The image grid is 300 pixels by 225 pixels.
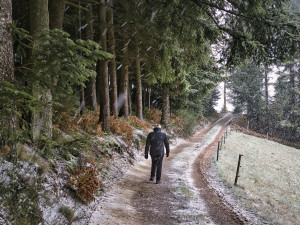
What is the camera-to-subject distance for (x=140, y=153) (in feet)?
41.8

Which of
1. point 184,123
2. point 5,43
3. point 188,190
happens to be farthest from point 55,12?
point 184,123

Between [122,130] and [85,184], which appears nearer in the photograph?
[85,184]

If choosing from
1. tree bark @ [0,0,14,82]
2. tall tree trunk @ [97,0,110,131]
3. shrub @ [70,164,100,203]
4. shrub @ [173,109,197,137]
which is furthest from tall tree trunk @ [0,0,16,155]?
shrub @ [173,109,197,137]

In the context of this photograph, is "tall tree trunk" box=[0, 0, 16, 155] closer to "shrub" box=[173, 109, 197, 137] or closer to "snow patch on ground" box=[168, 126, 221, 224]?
"snow patch on ground" box=[168, 126, 221, 224]

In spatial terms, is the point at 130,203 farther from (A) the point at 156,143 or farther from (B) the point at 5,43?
(B) the point at 5,43

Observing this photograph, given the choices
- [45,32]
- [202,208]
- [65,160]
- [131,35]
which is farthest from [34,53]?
[131,35]

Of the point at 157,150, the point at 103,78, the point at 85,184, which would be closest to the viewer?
the point at 85,184

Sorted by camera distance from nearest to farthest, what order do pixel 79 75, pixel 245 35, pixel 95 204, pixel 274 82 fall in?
1. pixel 79 75
2. pixel 95 204
3. pixel 245 35
4. pixel 274 82

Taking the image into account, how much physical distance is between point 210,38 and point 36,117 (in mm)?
6662

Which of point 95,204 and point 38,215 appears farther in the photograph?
point 95,204

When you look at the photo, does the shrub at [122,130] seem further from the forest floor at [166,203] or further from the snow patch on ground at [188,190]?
the forest floor at [166,203]

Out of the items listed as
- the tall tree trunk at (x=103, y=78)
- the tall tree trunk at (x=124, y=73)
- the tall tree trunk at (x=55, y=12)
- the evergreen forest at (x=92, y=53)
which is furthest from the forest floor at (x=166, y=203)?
the tall tree trunk at (x=124, y=73)

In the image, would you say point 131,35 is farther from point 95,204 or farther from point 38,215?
point 38,215

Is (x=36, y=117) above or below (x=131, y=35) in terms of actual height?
below
